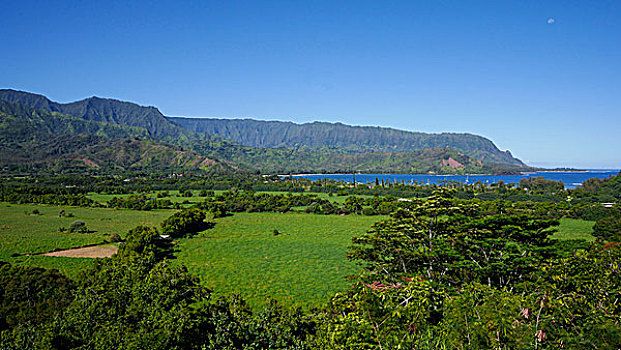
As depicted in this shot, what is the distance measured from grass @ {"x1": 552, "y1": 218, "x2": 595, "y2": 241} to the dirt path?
181 feet

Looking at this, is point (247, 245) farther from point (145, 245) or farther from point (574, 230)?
point (574, 230)

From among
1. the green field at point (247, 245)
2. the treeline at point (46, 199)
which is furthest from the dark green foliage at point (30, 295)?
the treeline at point (46, 199)

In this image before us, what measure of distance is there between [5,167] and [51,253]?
19937 centimetres

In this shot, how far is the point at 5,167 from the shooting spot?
189 m

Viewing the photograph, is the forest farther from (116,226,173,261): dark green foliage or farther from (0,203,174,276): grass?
(0,203,174,276): grass

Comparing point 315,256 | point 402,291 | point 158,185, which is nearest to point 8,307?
point 402,291

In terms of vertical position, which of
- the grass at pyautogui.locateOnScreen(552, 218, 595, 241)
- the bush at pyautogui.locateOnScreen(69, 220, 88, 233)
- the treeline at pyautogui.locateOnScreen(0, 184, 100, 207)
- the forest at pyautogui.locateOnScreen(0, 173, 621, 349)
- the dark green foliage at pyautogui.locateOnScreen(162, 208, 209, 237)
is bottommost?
the treeline at pyautogui.locateOnScreen(0, 184, 100, 207)

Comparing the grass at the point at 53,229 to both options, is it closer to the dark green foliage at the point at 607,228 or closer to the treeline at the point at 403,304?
the treeline at the point at 403,304

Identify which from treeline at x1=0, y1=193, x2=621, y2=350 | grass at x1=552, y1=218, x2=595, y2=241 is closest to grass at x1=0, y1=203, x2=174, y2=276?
treeline at x1=0, y1=193, x2=621, y2=350

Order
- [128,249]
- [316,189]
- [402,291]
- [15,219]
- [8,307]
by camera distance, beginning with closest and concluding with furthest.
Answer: [402,291] → [8,307] → [128,249] → [15,219] → [316,189]

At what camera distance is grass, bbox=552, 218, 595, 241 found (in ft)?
155

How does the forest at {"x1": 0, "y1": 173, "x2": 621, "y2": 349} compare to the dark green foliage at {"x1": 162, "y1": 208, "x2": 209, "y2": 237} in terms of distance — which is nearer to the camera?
the forest at {"x1": 0, "y1": 173, "x2": 621, "y2": 349}

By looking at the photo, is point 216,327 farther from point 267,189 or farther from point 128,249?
point 267,189

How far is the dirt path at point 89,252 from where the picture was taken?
3978 cm
